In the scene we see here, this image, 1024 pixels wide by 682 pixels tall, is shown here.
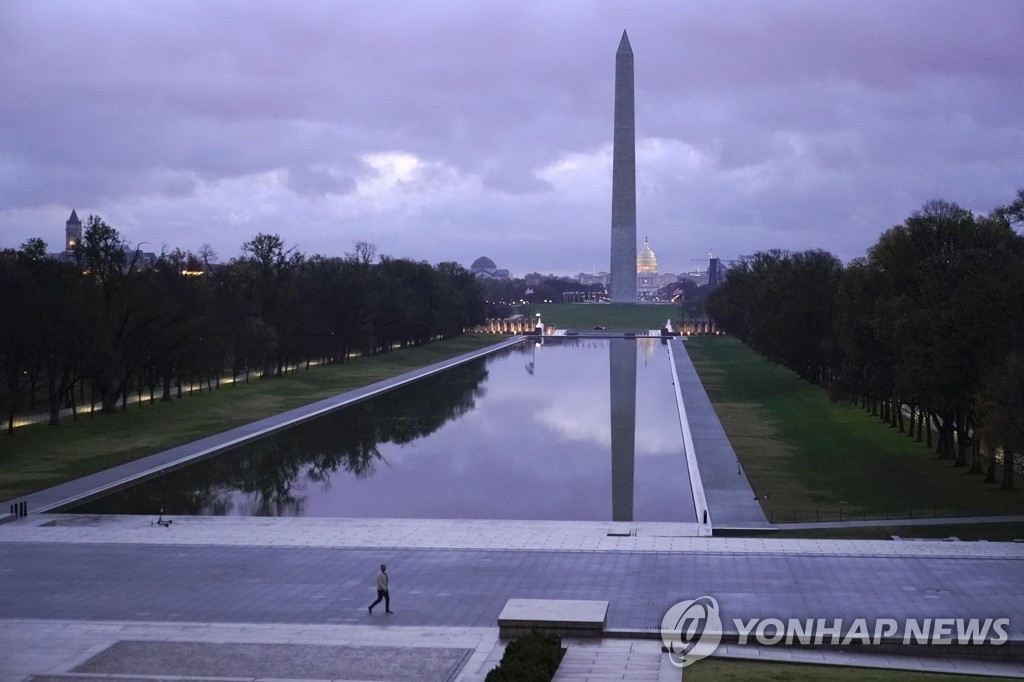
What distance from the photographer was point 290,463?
29734 mm

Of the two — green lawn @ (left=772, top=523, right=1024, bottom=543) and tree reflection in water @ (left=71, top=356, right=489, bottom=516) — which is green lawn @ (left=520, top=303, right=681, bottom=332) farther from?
green lawn @ (left=772, top=523, right=1024, bottom=543)

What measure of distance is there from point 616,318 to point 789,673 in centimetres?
10614

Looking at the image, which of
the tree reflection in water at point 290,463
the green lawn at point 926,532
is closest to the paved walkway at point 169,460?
the tree reflection in water at point 290,463

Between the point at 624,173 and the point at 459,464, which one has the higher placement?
the point at 624,173

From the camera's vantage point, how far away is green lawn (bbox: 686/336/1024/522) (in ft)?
73.6

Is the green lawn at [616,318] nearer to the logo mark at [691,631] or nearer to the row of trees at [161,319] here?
the row of trees at [161,319]

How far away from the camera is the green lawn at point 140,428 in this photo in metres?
27.6

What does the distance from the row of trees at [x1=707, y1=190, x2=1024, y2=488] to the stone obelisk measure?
6120 cm

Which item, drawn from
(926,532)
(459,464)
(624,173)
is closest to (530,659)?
(926,532)

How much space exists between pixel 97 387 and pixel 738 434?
2188 cm

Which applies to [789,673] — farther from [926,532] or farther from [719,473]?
[719,473]

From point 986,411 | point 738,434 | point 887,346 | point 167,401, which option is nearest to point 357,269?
point 167,401

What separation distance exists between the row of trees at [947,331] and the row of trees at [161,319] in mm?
21568

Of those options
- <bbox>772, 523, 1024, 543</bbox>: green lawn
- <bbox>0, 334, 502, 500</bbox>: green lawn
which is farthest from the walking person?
<bbox>0, 334, 502, 500</bbox>: green lawn
